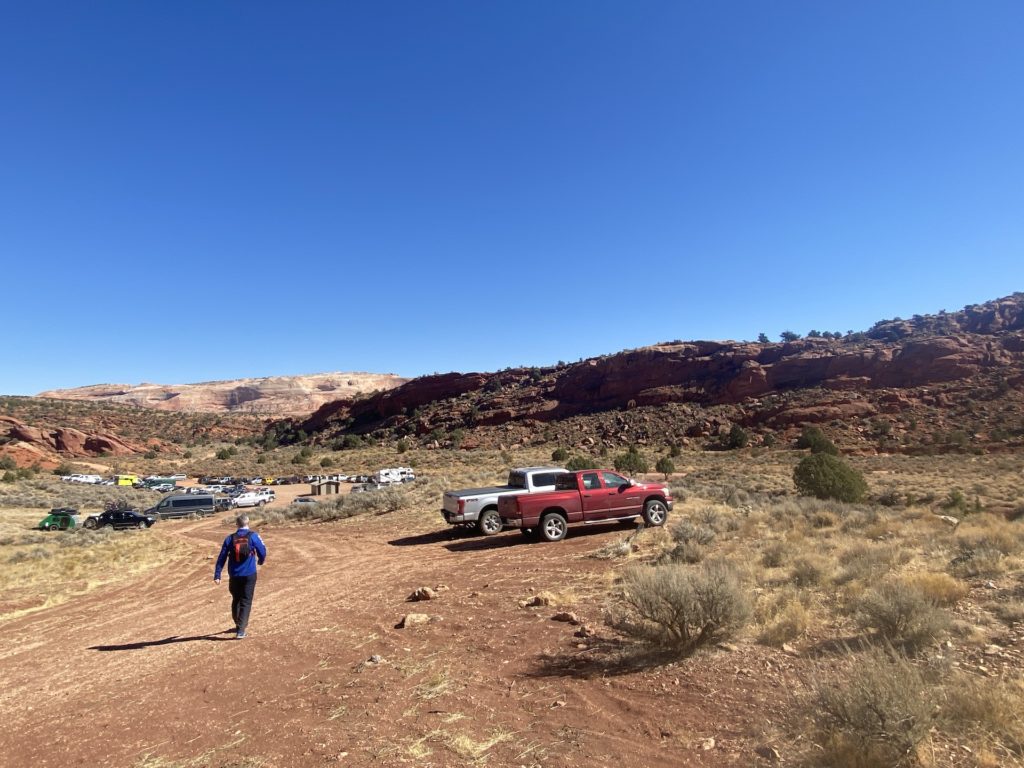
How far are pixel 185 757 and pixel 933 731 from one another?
223 inches

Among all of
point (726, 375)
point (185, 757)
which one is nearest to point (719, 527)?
point (185, 757)

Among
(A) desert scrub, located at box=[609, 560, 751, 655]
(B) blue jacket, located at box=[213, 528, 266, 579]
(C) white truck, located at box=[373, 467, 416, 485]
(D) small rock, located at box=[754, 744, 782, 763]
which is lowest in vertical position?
(C) white truck, located at box=[373, 467, 416, 485]

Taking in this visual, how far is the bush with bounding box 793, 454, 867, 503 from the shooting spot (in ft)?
72.0

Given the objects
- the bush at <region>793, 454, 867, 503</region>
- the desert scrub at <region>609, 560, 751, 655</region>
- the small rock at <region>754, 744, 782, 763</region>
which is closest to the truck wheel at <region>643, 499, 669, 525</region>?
the desert scrub at <region>609, 560, 751, 655</region>

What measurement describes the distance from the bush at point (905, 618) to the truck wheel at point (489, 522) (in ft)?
36.2

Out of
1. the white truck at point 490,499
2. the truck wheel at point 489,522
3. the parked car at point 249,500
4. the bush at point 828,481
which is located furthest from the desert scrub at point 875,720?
the parked car at point 249,500

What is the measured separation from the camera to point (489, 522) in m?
16.1

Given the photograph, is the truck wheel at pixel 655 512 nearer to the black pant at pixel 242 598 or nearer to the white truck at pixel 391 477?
the black pant at pixel 242 598

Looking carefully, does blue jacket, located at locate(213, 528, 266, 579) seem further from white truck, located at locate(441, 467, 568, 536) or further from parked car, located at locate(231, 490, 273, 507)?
parked car, located at locate(231, 490, 273, 507)

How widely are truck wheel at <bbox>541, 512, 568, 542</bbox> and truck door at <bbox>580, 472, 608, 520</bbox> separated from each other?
69cm

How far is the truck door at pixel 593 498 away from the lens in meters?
14.5

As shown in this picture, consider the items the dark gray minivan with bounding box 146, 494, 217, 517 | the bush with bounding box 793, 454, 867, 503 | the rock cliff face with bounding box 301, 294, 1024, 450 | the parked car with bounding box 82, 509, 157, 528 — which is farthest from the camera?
the rock cliff face with bounding box 301, 294, 1024, 450

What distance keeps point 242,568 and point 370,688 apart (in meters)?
3.55

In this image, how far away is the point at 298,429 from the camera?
10325cm
